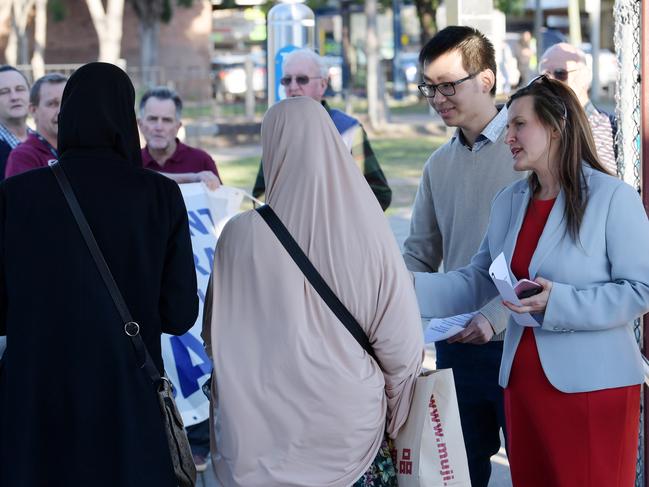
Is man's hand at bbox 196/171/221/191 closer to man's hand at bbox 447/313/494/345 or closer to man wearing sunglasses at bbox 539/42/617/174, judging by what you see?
man wearing sunglasses at bbox 539/42/617/174

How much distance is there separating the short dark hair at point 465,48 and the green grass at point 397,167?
1008 cm

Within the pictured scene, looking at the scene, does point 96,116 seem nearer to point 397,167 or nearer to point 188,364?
point 188,364

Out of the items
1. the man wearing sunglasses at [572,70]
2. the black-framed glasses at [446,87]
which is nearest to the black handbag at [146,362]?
the black-framed glasses at [446,87]

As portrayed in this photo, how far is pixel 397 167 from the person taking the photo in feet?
62.2

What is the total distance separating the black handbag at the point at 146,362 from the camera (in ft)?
10.1

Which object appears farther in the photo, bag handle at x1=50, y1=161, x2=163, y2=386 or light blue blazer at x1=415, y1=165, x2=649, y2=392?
light blue blazer at x1=415, y1=165, x2=649, y2=392

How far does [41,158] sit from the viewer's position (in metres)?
5.32

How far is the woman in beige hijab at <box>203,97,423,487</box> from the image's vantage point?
2.95 meters

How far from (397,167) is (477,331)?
50.3ft

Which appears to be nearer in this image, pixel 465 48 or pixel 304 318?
pixel 304 318

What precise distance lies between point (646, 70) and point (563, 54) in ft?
9.49

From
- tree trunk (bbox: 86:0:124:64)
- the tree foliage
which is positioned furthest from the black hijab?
the tree foliage

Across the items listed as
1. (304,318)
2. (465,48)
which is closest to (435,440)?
(304,318)

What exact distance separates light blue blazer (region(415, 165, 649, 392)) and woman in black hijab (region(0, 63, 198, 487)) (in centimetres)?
116
